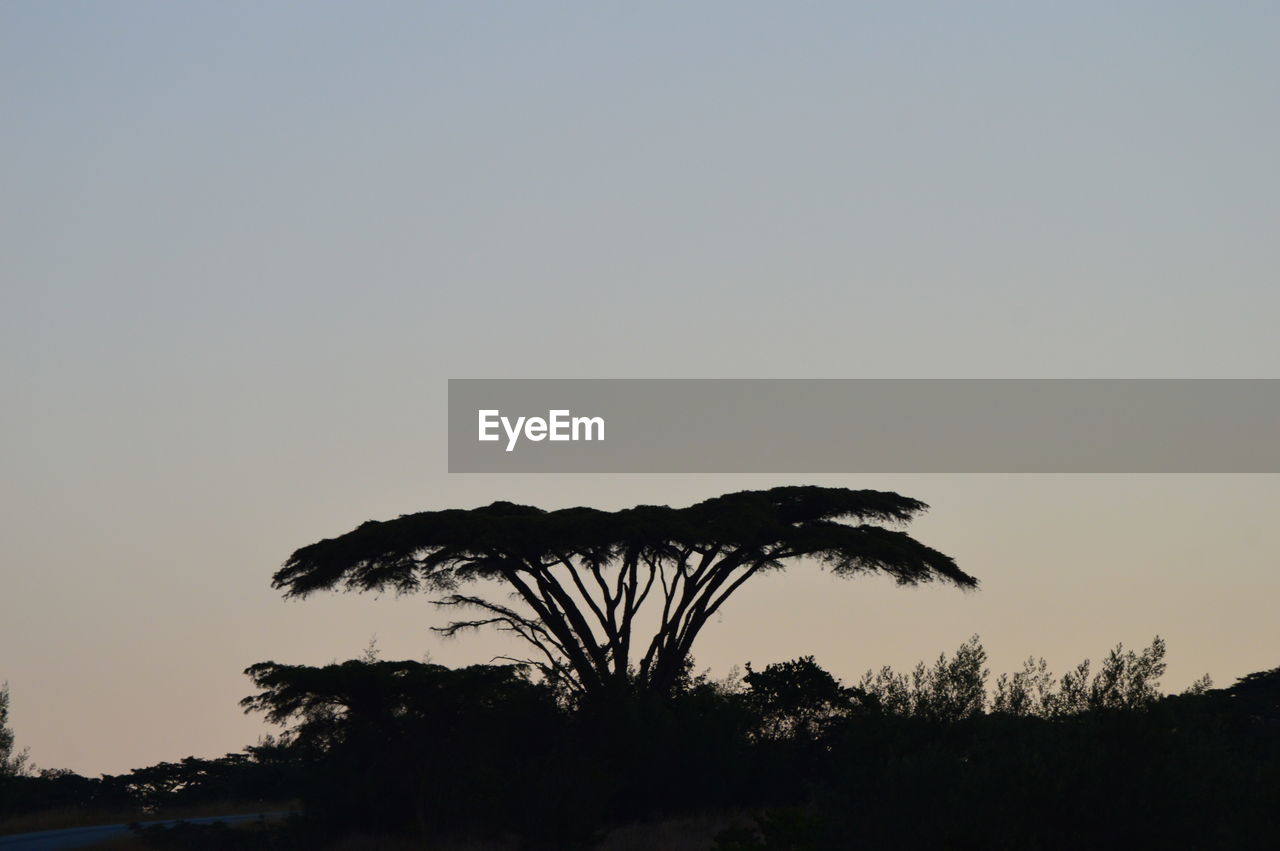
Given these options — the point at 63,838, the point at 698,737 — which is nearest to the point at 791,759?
the point at 698,737

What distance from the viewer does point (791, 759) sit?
137ft

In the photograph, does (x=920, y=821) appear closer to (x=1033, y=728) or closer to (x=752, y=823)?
(x=1033, y=728)

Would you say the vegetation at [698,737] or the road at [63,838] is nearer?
the vegetation at [698,737]

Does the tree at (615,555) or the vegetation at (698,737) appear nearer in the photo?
the vegetation at (698,737)

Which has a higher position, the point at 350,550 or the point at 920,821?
the point at 350,550

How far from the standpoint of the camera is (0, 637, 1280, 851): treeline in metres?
19.2

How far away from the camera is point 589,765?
1426 inches

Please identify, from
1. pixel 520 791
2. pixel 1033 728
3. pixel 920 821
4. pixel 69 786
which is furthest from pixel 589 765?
pixel 69 786

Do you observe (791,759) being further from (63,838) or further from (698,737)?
(63,838)

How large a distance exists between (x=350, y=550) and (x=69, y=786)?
2381 centimetres

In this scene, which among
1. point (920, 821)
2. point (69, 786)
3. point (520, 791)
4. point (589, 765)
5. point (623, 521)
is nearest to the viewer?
point (920, 821)

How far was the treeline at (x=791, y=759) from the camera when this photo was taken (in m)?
19.2

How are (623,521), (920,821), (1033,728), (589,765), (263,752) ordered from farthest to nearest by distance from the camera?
(263,752), (623,521), (589,765), (1033,728), (920,821)

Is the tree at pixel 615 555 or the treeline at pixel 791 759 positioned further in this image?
the tree at pixel 615 555
